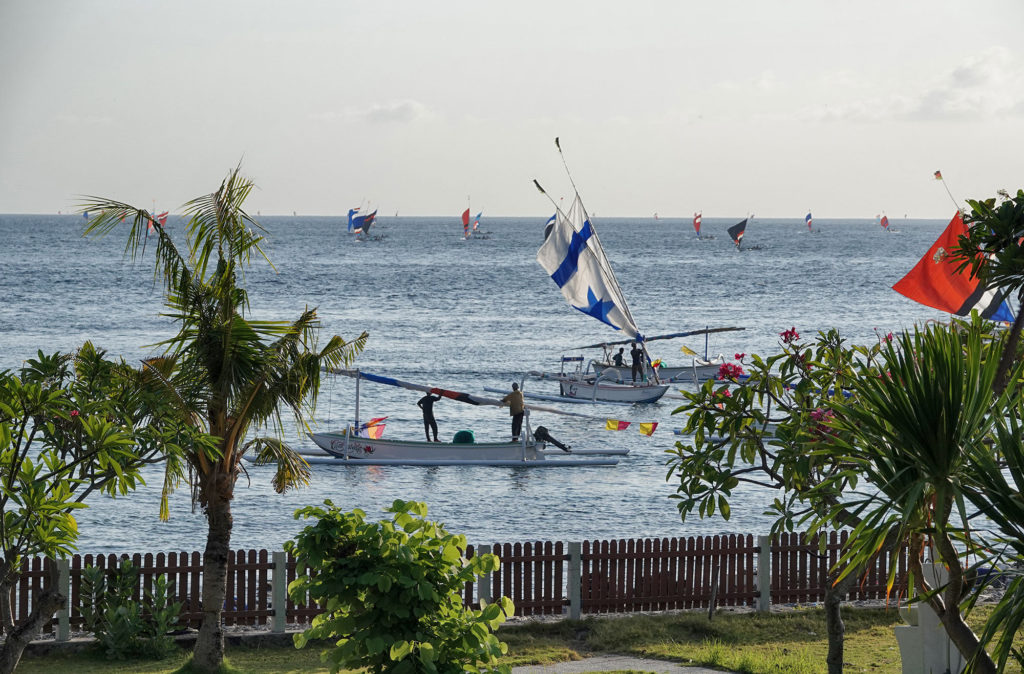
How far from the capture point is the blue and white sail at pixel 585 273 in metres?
38.5

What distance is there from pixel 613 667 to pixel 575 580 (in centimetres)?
208

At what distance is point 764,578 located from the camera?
16.0 meters

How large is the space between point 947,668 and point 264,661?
7.96 meters

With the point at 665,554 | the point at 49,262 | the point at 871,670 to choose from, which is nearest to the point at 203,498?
the point at 665,554

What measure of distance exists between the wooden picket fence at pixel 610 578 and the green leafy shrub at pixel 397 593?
585 cm

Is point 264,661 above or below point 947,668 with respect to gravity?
below

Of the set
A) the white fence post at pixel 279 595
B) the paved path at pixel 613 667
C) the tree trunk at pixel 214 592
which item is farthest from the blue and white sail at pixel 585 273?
the tree trunk at pixel 214 592

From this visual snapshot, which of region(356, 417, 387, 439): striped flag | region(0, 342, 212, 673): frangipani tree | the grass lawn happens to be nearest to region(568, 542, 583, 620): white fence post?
the grass lawn

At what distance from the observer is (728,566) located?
16.0 metres

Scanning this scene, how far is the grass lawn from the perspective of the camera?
523 inches

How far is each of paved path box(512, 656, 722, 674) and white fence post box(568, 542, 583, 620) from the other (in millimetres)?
1550

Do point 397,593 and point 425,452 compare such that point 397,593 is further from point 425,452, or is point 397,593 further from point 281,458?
point 425,452

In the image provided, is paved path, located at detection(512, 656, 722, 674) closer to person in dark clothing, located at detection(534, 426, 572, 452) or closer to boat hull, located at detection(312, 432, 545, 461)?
boat hull, located at detection(312, 432, 545, 461)

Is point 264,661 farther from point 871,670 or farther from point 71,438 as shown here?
point 871,670
